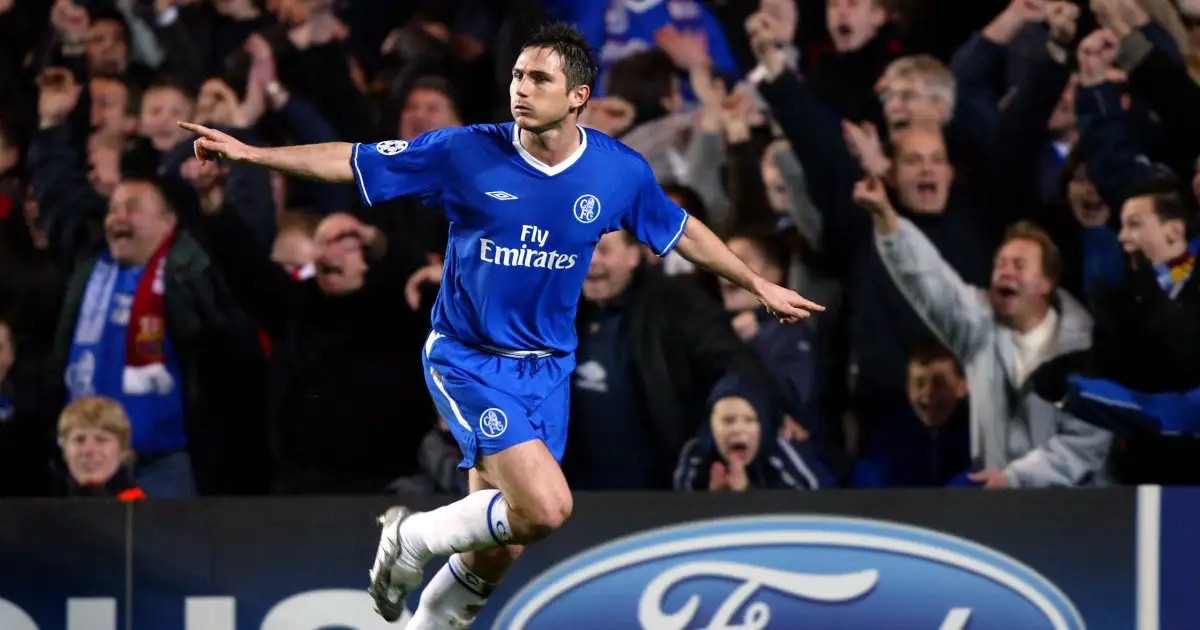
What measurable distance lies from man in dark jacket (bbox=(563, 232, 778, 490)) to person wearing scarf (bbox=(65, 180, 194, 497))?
147 cm

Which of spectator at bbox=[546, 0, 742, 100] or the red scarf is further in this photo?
spectator at bbox=[546, 0, 742, 100]

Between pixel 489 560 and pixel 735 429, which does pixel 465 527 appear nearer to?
pixel 489 560

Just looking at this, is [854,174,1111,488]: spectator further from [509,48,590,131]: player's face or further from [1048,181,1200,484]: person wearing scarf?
[509,48,590,131]: player's face

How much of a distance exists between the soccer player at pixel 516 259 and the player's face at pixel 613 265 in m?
1.40

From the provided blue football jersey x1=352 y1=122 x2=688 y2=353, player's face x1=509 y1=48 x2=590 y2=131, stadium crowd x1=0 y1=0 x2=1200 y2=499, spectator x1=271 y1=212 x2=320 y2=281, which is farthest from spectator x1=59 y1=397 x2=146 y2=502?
player's face x1=509 y1=48 x2=590 y2=131

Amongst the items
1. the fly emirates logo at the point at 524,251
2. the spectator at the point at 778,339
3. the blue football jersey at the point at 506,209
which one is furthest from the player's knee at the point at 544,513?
the spectator at the point at 778,339

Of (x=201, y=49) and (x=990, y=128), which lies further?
(x=201, y=49)

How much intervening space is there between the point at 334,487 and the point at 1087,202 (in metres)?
2.91

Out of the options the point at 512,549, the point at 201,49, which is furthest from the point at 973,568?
the point at 201,49

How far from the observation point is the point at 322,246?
569 centimetres

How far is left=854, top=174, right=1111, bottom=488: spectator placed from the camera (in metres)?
5.35

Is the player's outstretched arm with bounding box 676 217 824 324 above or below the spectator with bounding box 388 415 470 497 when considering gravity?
above

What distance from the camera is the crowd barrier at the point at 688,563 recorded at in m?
5.23

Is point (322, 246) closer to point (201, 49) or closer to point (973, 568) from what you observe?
point (201, 49)
